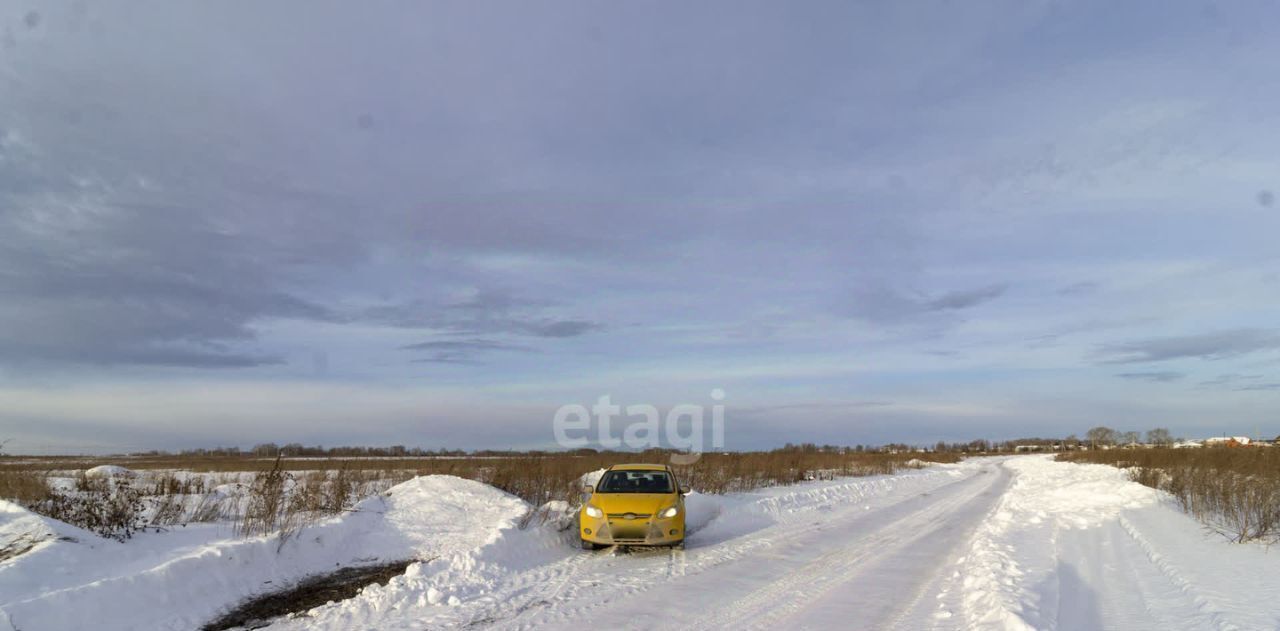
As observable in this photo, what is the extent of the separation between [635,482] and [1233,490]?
14.2m

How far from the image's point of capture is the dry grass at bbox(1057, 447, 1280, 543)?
49.1ft

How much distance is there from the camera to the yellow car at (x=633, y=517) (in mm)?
13508

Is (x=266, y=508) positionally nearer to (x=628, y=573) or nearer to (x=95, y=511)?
(x=95, y=511)

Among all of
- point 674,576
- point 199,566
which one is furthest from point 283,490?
point 674,576

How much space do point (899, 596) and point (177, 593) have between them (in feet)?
30.7

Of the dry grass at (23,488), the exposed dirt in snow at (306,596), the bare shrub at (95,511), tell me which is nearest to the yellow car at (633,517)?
the exposed dirt in snow at (306,596)

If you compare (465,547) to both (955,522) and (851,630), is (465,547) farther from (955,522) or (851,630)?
(955,522)

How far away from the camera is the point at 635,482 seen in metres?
15.5

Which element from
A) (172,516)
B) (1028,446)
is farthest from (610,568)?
(1028,446)

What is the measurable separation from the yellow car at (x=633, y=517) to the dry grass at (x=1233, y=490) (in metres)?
11.4

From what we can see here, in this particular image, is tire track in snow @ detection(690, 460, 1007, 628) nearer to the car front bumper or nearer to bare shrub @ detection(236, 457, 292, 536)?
the car front bumper

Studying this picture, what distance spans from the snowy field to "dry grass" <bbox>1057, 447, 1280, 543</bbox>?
2.61 feet

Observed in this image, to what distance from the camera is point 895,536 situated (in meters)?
16.1

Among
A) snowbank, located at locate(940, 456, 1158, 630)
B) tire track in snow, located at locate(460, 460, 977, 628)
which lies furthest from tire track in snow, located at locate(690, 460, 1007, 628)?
tire track in snow, located at locate(460, 460, 977, 628)
